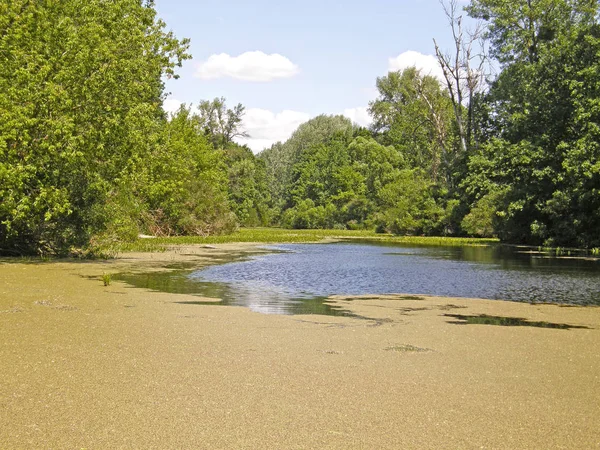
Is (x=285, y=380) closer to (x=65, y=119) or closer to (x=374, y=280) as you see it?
(x=374, y=280)

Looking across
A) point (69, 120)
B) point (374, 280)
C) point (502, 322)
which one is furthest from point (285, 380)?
point (69, 120)

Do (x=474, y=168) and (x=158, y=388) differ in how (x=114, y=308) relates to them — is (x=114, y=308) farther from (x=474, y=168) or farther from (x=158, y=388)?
(x=474, y=168)

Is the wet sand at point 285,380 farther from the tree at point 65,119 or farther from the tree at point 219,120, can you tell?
the tree at point 219,120

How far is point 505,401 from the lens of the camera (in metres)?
7.47

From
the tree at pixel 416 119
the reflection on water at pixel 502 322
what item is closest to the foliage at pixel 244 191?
the tree at pixel 416 119

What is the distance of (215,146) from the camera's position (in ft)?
292

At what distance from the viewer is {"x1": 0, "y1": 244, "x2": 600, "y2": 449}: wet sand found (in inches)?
247

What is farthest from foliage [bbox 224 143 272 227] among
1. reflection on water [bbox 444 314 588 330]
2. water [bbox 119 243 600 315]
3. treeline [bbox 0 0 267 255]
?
reflection on water [bbox 444 314 588 330]

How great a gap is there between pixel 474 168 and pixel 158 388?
4624cm

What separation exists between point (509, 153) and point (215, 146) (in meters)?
53.2

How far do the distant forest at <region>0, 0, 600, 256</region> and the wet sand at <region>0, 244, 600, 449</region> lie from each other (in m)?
10.3

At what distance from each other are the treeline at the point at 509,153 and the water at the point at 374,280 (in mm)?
8994

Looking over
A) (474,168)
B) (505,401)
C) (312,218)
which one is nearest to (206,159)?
(474,168)

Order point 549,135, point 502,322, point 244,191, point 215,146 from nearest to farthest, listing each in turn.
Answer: point 502,322, point 549,135, point 215,146, point 244,191
